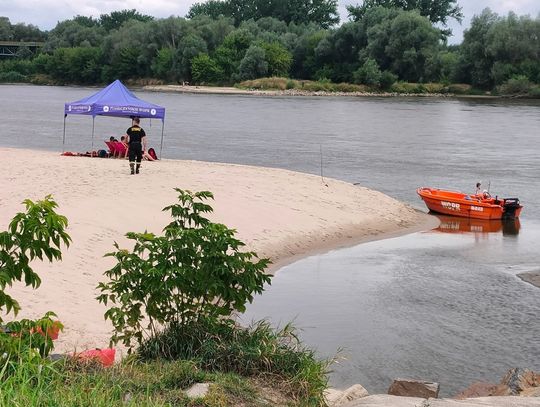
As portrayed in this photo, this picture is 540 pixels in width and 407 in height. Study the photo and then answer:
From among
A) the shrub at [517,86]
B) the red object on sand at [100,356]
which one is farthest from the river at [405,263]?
the shrub at [517,86]

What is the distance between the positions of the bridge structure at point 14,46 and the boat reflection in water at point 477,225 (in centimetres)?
15664

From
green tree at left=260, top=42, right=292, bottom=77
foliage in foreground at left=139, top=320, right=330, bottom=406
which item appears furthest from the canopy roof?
green tree at left=260, top=42, right=292, bottom=77


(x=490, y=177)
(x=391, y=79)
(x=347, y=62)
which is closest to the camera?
(x=490, y=177)

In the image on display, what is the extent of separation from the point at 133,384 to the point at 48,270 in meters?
7.26

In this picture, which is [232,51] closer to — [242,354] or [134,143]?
[134,143]

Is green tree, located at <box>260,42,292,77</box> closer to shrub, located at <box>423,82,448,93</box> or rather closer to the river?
shrub, located at <box>423,82,448,93</box>

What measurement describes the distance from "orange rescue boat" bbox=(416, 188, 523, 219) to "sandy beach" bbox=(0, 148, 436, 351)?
1.99 ft

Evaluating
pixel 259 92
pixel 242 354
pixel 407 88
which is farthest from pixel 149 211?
pixel 259 92

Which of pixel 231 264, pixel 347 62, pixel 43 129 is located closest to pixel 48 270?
pixel 231 264

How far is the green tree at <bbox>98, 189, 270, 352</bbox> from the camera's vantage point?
7.96 metres

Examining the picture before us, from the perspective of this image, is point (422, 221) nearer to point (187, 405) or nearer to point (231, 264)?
point (231, 264)

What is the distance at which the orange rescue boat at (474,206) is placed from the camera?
25.9 metres

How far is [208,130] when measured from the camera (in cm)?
5538

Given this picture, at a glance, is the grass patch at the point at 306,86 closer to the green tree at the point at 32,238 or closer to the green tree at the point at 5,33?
the green tree at the point at 5,33
